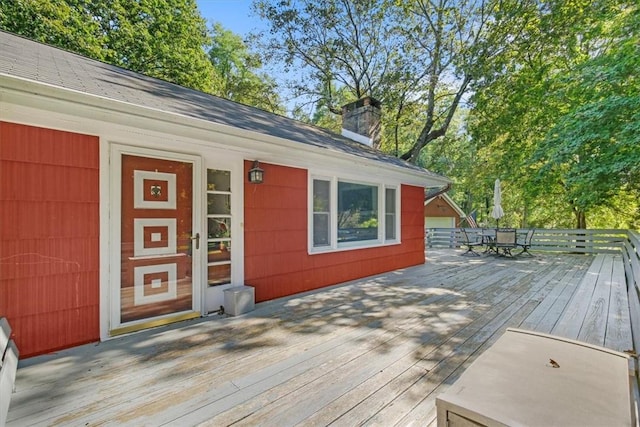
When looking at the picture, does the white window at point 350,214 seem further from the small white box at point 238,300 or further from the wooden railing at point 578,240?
the wooden railing at point 578,240

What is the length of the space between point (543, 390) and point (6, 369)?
9.81ft

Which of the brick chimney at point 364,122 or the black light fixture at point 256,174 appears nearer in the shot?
the black light fixture at point 256,174

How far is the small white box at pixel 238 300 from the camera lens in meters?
3.70

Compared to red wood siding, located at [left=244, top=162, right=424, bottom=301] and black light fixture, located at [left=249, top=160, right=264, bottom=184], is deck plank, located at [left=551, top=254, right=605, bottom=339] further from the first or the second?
black light fixture, located at [left=249, top=160, right=264, bottom=184]

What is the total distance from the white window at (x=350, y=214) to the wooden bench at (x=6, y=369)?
3.51 meters

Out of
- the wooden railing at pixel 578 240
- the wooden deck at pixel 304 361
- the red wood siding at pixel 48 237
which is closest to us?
the wooden deck at pixel 304 361

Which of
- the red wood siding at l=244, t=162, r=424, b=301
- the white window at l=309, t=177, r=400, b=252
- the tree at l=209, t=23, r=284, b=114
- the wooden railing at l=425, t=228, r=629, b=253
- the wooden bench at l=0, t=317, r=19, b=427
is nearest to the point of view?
the wooden bench at l=0, t=317, r=19, b=427

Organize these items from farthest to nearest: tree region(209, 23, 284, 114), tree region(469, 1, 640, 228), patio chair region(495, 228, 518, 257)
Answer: tree region(209, 23, 284, 114)
patio chair region(495, 228, 518, 257)
tree region(469, 1, 640, 228)

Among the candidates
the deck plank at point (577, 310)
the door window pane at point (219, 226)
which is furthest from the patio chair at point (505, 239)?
the door window pane at point (219, 226)

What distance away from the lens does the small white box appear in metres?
3.70

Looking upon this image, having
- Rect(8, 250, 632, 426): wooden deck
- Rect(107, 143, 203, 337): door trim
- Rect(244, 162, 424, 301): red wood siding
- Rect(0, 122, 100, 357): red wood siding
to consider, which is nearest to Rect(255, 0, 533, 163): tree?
Rect(244, 162, 424, 301): red wood siding

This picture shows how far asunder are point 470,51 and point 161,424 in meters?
12.5

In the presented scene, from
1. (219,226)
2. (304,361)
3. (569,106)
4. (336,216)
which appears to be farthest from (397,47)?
(304,361)

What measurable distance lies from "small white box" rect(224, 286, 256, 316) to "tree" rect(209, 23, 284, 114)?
12.5m
